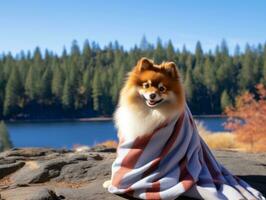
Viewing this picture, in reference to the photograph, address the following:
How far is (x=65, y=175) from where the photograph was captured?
6.37 m

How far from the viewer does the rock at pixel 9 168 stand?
21.9 ft

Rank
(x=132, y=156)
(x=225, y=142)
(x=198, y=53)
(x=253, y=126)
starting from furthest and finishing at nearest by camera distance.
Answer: (x=198, y=53), (x=253, y=126), (x=225, y=142), (x=132, y=156)

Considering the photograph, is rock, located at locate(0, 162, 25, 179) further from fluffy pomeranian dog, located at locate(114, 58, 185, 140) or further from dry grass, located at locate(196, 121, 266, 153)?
dry grass, located at locate(196, 121, 266, 153)

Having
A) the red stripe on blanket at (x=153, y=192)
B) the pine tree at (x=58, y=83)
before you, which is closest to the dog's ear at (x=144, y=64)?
the red stripe on blanket at (x=153, y=192)

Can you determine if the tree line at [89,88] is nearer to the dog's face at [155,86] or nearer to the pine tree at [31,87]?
the pine tree at [31,87]

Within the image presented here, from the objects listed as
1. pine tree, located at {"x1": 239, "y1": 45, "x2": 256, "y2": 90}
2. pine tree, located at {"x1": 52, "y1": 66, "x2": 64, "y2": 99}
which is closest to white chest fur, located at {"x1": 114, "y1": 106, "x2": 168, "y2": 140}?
pine tree, located at {"x1": 52, "y1": 66, "x2": 64, "y2": 99}

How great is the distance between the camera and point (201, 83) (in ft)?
266

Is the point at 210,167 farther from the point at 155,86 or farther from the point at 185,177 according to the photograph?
the point at 155,86

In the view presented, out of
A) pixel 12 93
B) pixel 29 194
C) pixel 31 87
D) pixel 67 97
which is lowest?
pixel 67 97

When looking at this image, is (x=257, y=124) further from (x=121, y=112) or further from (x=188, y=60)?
(x=188, y=60)

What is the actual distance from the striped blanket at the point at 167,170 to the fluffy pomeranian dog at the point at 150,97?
108mm

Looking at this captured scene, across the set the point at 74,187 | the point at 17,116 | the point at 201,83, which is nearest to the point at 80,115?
the point at 17,116

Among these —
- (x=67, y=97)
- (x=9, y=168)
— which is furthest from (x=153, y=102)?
(x=67, y=97)

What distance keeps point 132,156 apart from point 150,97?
0.67 m
